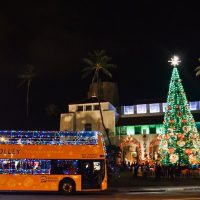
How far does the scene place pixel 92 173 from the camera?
978 inches

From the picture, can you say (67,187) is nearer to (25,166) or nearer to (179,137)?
(25,166)

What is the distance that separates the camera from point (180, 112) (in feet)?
132


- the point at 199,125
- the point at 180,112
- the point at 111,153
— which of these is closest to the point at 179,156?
the point at 180,112

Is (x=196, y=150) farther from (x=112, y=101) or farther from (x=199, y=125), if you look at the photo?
(x=112, y=101)

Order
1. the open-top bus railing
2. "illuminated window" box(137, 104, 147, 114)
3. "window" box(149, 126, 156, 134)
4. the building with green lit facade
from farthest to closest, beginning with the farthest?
1. "illuminated window" box(137, 104, 147, 114)
2. "window" box(149, 126, 156, 134)
3. the building with green lit facade
4. the open-top bus railing

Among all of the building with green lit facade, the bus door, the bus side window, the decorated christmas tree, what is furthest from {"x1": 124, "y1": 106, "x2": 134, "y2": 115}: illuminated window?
the bus side window

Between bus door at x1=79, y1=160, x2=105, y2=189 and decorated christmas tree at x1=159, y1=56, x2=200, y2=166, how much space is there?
16006 mm

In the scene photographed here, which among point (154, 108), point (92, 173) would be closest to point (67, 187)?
point (92, 173)

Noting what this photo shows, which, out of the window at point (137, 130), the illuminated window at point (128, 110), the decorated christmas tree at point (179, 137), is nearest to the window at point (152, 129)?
the window at point (137, 130)

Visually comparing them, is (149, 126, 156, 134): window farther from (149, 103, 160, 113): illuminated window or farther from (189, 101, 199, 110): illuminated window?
(189, 101, 199, 110): illuminated window

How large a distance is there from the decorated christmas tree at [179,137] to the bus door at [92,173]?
52.5ft

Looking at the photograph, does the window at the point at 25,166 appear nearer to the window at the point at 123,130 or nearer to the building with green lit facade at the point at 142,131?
the building with green lit facade at the point at 142,131

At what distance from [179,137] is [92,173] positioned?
17052 mm

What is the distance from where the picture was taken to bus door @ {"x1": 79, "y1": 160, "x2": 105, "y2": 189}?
24609 millimetres
